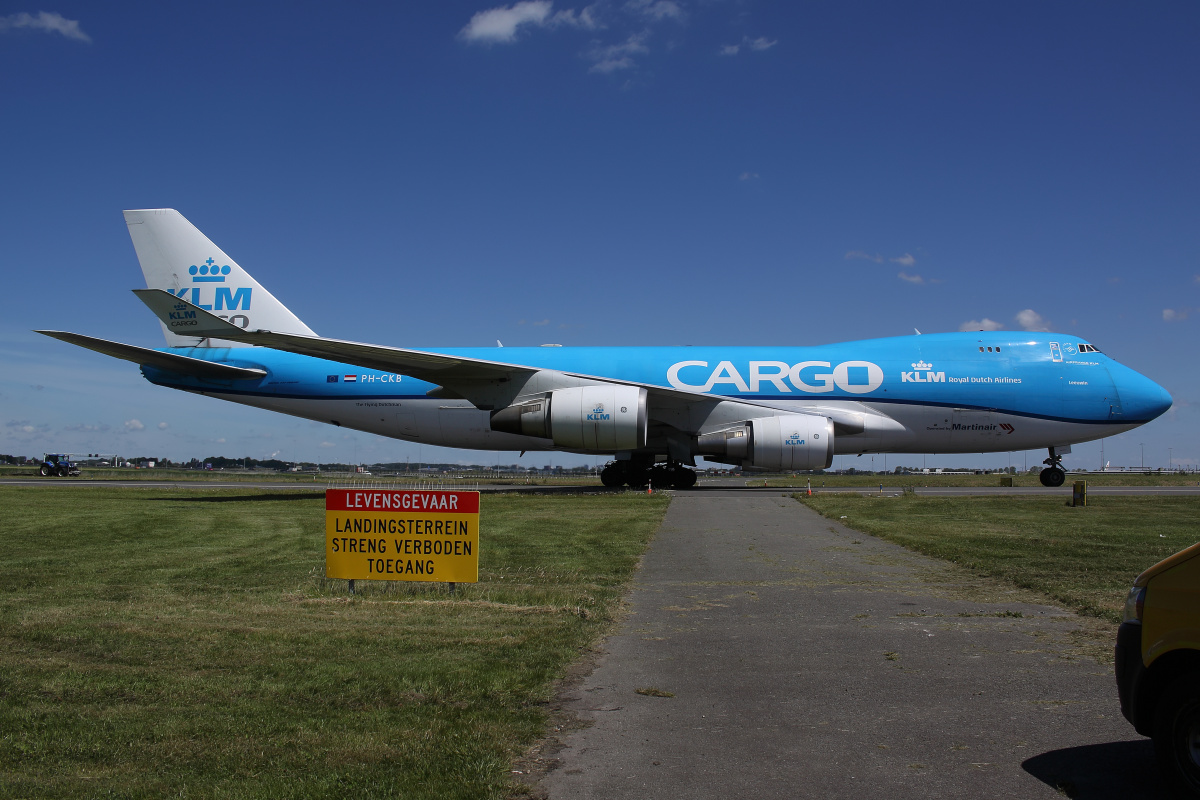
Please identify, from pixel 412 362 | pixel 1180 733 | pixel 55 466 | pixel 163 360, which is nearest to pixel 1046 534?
pixel 1180 733

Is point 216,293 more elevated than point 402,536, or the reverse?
point 216,293

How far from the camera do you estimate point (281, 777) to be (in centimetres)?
360

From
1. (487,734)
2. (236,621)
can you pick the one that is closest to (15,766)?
(487,734)

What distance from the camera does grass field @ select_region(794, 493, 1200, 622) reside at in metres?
9.00

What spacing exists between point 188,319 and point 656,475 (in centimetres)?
1450

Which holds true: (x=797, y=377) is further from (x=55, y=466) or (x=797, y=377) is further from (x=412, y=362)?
(x=55, y=466)

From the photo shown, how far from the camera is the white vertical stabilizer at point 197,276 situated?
86.9ft

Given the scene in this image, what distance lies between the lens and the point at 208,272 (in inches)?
1069

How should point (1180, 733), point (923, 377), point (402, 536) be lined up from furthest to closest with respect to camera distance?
1. point (923, 377)
2. point (402, 536)
3. point (1180, 733)

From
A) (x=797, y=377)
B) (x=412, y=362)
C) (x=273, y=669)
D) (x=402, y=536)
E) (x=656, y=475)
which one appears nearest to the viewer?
(x=273, y=669)

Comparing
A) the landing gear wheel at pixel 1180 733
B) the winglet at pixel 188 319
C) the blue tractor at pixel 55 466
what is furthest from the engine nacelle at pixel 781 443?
the blue tractor at pixel 55 466

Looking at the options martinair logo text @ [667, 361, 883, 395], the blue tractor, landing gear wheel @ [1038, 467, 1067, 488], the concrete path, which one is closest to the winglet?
martinair logo text @ [667, 361, 883, 395]

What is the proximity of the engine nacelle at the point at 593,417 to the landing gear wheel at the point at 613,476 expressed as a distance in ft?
16.3

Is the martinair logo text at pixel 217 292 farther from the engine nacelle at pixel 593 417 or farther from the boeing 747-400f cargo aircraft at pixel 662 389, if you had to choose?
the engine nacelle at pixel 593 417
